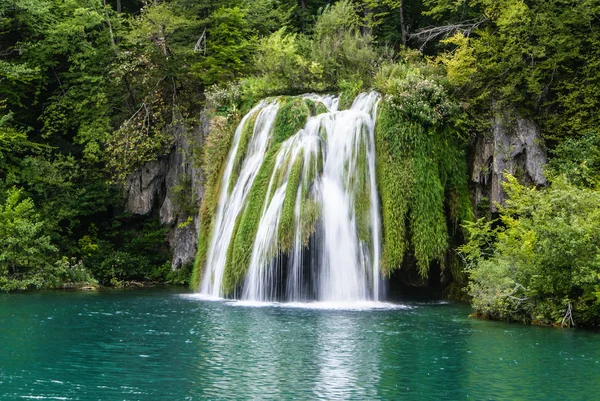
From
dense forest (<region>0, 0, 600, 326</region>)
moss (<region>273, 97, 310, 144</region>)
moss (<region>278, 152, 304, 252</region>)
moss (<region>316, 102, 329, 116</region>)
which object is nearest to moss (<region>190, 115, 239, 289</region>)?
dense forest (<region>0, 0, 600, 326</region>)

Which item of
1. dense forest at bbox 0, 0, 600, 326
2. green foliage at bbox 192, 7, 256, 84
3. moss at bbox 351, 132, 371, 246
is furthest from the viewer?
green foliage at bbox 192, 7, 256, 84

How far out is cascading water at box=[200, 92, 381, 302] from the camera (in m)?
20.5

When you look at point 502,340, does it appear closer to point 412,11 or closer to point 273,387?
point 273,387

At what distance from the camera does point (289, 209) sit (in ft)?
68.2

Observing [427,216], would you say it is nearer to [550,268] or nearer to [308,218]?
[308,218]

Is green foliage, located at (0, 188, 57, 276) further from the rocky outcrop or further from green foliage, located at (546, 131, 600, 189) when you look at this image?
green foliage, located at (546, 131, 600, 189)

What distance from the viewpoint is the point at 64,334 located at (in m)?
14.9

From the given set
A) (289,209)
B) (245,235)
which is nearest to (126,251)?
(245,235)

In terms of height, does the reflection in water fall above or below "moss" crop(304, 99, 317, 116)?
below

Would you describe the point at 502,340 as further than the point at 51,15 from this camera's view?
No

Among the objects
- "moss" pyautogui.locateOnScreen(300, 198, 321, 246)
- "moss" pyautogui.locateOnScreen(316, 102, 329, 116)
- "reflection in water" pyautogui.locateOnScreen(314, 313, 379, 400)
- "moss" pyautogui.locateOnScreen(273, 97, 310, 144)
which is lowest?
"reflection in water" pyautogui.locateOnScreen(314, 313, 379, 400)

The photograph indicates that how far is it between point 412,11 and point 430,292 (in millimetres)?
15786

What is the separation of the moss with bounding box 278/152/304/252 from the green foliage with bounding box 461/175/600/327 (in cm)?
534

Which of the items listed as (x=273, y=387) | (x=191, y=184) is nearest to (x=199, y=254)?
(x=191, y=184)
